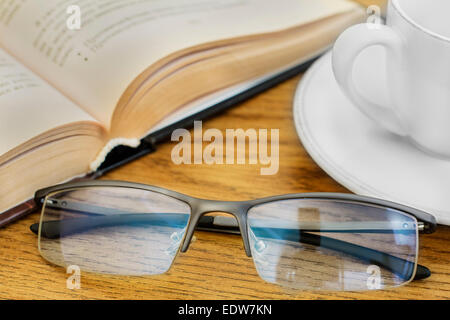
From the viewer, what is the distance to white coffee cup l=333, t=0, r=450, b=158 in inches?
16.6

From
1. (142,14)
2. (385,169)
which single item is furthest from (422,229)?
(142,14)

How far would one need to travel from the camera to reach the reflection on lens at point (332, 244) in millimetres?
427

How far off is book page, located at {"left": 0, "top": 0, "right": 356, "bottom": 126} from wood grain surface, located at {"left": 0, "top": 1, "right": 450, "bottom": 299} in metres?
0.08

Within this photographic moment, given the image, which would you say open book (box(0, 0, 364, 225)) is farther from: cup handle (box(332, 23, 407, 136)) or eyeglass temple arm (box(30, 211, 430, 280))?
cup handle (box(332, 23, 407, 136))

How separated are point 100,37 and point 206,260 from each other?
0.23m

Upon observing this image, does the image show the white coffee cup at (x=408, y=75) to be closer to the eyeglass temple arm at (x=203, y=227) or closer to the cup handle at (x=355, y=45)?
the cup handle at (x=355, y=45)

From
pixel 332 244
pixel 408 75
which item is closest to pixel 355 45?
pixel 408 75

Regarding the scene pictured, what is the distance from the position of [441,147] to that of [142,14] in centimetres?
29

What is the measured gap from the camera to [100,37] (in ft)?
1.76

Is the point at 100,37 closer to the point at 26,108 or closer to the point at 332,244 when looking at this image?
the point at 26,108

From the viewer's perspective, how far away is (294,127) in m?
0.56

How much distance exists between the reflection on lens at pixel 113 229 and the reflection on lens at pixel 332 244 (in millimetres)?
67

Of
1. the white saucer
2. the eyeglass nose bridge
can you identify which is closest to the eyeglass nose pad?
the eyeglass nose bridge
